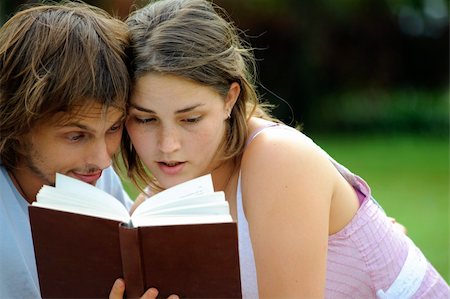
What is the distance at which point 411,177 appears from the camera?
11664 millimetres

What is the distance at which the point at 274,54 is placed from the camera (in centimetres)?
1795

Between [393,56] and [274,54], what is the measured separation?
115 inches

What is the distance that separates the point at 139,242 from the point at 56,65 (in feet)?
2.83

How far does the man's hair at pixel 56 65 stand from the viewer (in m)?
2.91

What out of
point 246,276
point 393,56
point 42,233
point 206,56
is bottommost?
point 393,56

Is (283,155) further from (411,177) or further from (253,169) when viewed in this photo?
(411,177)

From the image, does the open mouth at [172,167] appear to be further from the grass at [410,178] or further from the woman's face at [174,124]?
the grass at [410,178]

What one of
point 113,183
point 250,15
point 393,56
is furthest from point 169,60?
point 393,56

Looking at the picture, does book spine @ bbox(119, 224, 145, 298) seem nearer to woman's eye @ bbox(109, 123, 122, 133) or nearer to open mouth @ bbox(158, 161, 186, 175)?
open mouth @ bbox(158, 161, 186, 175)

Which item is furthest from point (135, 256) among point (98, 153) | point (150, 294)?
point (98, 153)

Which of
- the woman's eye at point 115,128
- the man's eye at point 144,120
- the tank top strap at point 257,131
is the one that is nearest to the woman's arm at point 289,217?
the tank top strap at point 257,131

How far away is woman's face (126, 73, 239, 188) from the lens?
2832 millimetres

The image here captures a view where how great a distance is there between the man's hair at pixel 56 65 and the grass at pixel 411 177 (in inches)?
155

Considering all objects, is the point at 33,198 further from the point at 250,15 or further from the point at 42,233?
the point at 250,15
